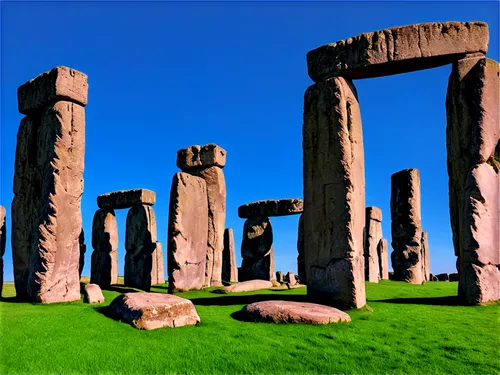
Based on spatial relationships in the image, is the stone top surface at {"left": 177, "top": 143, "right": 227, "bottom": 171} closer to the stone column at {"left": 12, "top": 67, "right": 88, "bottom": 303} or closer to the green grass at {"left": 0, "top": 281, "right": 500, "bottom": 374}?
the stone column at {"left": 12, "top": 67, "right": 88, "bottom": 303}

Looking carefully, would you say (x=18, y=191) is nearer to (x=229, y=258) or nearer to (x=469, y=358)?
(x=469, y=358)

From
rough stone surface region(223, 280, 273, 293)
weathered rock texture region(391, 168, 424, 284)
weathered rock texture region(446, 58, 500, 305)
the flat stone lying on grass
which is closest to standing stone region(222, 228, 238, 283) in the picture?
weathered rock texture region(391, 168, 424, 284)

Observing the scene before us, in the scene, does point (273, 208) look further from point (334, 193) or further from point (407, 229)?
point (334, 193)

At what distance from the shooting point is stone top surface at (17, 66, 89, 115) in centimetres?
935

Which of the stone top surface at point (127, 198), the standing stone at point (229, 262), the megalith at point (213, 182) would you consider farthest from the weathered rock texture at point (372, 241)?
the stone top surface at point (127, 198)

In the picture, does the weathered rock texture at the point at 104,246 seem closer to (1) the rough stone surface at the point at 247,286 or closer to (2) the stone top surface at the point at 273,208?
(2) the stone top surface at the point at 273,208

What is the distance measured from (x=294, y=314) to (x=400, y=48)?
17.2 feet

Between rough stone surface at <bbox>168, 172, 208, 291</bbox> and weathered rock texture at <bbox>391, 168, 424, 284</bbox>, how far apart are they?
6.54m

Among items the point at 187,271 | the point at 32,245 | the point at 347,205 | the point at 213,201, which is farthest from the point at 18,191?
the point at 347,205

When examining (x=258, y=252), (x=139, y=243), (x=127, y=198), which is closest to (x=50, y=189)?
(x=139, y=243)

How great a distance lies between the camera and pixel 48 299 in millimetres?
8734

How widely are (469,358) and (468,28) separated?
626cm

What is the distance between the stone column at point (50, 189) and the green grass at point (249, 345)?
4.38 feet

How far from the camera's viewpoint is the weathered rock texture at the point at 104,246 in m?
16.9
